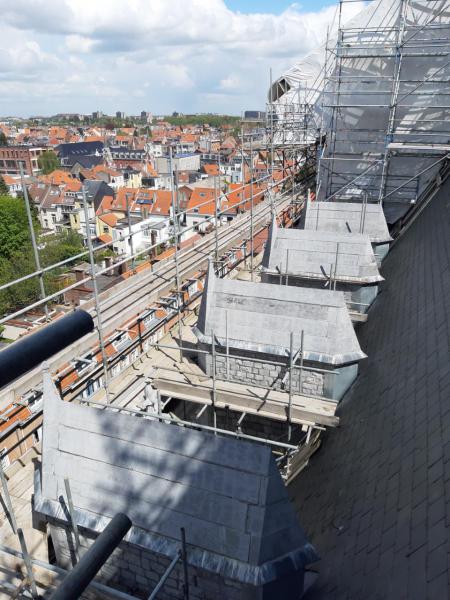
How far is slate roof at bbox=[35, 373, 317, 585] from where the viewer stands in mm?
4703

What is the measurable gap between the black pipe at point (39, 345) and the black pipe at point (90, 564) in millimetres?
662

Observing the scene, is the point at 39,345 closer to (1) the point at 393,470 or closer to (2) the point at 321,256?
(1) the point at 393,470

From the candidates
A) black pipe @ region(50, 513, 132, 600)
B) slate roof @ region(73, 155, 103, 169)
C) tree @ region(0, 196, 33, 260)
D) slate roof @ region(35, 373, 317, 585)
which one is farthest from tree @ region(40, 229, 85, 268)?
slate roof @ region(73, 155, 103, 169)

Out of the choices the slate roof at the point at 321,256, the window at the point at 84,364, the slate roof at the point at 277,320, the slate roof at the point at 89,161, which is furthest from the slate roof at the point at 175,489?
the slate roof at the point at 89,161

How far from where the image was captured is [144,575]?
535cm

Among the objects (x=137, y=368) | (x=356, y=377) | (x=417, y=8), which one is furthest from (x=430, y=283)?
(x=417, y=8)

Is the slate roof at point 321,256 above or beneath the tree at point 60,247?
above

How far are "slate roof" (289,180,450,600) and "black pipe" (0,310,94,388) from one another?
12.2ft

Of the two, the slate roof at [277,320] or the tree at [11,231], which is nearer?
the slate roof at [277,320]

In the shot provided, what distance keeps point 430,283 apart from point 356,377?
7.95 ft

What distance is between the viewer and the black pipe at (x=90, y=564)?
1.53 m

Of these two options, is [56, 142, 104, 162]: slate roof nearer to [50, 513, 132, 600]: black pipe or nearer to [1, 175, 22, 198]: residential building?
[1, 175, 22, 198]: residential building

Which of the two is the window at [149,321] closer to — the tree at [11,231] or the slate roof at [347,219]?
the slate roof at [347,219]

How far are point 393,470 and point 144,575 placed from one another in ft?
10.3
